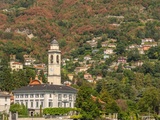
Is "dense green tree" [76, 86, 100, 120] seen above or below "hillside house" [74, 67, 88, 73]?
below

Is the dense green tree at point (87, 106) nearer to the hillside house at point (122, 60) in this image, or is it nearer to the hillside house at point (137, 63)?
the hillside house at point (137, 63)

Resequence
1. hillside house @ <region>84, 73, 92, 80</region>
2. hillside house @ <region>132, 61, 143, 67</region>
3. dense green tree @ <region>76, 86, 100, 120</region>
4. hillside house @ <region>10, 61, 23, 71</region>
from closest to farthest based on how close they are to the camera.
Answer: dense green tree @ <region>76, 86, 100, 120</region>, hillside house @ <region>10, 61, 23, 71</region>, hillside house @ <region>84, 73, 92, 80</region>, hillside house @ <region>132, 61, 143, 67</region>

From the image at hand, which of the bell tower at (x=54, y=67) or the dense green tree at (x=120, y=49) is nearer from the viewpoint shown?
the bell tower at (x=54, y=67)

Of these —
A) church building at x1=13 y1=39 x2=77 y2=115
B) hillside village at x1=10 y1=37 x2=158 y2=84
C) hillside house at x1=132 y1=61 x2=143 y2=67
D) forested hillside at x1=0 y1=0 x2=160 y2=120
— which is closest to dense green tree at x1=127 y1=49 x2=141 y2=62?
forested hillside at x1=0 y1=0 x2=160 y2=120

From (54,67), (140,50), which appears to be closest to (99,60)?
(140,50)

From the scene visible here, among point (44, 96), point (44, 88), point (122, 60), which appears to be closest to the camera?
point (44, 88)

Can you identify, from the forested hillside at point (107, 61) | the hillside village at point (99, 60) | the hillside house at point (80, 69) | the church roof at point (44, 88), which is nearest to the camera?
the church roof at point (44, 88)

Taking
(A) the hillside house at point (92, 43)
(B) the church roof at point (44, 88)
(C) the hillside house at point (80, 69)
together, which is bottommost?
(B) the church roof at point (44, 88)

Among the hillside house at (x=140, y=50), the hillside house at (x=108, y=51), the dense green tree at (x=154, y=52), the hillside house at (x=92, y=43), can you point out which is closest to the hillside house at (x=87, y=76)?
the dense green tree at (x=154, y=52)

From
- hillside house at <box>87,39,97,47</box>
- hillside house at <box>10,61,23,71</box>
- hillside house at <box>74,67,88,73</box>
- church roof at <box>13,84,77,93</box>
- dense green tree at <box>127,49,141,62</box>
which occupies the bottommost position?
church roof at <box>13,84,77,93</box>

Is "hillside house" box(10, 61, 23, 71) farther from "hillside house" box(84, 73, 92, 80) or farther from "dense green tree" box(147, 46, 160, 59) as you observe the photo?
"dense green tree" box(147, 46, 160, 59)

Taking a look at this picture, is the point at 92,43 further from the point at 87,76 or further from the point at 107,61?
the point at 87,76

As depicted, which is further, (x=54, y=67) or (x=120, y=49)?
(x=120, y=49)
